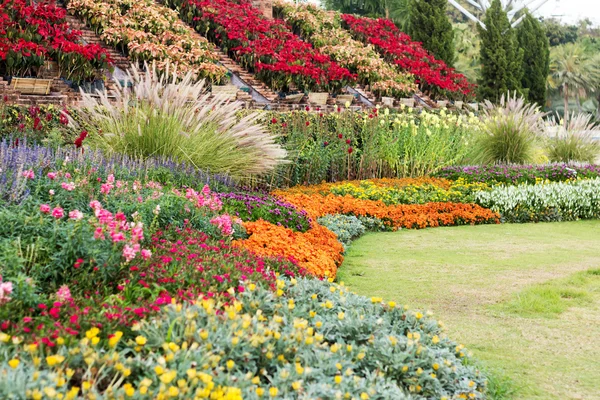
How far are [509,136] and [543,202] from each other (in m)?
3.32

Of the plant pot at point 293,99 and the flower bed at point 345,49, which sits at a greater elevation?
the flower bed at point 345,49

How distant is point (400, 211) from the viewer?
27.1ft

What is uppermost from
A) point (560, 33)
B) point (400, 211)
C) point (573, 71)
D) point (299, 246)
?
point (560, 33)

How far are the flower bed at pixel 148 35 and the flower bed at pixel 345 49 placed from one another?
466cm

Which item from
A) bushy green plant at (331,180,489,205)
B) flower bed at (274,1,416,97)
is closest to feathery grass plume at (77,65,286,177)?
bushy green plant at (331,180,489,205)

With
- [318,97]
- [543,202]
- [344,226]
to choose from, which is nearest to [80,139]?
[344,226]

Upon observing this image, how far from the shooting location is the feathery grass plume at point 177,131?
653cm

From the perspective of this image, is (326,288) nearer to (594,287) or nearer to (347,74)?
(594,287)

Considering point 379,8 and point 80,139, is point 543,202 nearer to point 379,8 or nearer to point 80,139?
point 80,139

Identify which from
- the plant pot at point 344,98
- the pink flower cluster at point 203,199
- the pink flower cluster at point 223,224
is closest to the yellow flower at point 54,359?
the pink flower cluster at point 223,224

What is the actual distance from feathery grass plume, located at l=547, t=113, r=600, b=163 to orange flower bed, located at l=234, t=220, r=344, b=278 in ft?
28.4

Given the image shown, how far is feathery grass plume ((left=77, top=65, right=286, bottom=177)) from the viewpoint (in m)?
6.53

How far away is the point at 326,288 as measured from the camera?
367 centimetres

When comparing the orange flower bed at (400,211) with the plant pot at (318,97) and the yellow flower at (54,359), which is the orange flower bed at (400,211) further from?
the plant pot at (318,97)
